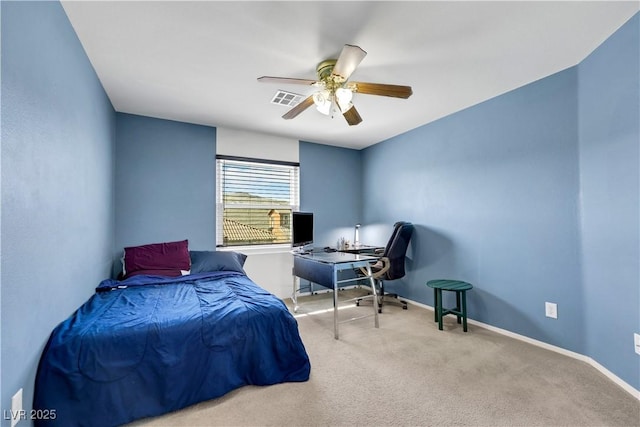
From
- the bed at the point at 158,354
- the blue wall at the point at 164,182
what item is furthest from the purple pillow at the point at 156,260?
the bed at the point at 158,354

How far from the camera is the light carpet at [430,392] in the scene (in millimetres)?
1656

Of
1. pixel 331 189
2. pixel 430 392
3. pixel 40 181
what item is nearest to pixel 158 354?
pixel 40 181

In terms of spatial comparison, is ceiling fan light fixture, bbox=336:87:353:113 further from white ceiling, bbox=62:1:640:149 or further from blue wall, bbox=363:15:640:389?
blue wall, bbox=363:15:640:389

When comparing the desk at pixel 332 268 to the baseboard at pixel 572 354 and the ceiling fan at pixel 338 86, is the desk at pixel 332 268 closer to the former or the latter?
the baseboard at pixel 572 354

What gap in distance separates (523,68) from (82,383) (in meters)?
3.88

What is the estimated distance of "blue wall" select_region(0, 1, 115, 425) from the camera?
3.86ft

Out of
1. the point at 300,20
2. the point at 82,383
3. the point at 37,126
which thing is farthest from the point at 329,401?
the point at 300,20

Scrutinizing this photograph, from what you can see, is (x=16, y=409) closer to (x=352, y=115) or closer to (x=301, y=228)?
(x=352, y=115)

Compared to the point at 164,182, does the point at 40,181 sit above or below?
below

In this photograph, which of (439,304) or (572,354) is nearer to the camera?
(572,354)

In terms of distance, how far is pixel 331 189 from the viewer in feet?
15.6

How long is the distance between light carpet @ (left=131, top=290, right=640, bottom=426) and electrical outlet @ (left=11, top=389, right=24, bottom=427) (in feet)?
1.90

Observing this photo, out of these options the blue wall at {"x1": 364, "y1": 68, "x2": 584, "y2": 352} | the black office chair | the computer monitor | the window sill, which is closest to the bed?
the computer monitor

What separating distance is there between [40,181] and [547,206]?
3735 millimetres
